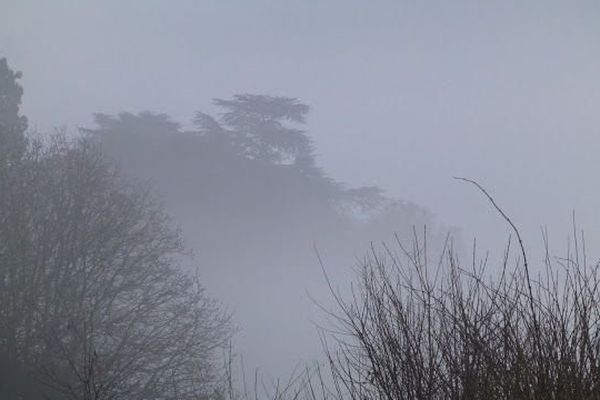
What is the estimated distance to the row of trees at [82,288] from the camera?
14.8m

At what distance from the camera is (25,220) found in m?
16.9

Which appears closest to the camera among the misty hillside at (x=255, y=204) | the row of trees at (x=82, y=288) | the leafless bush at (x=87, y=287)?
the row of trees at (x=82, y=288)

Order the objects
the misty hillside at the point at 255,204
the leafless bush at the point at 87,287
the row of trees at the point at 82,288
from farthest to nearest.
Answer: the misty hillside at the point at 255,204
the leafless bush at the point at 87,287
the row of trees at the point at 82,288

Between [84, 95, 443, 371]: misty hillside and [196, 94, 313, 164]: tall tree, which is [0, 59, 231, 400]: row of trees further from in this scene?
[196, 94, 313, 164]: tall tree

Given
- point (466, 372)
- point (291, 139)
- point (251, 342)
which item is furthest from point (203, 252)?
point (466, 372)

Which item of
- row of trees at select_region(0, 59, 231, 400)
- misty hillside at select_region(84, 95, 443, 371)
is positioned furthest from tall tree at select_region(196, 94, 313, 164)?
row of trees at select_region(0, 59, 231, 400)

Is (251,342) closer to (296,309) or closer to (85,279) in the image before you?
Answer: (296,309)

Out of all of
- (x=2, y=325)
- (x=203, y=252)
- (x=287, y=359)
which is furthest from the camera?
(x=203, y=252)

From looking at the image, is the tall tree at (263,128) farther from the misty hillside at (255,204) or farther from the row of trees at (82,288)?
the row of trees at (82,288)

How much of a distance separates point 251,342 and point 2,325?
28293 mm

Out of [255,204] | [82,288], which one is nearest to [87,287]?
[82,288]

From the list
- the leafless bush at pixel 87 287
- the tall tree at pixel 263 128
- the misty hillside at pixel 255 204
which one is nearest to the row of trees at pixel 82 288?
the leafless bush at pixel 87 287

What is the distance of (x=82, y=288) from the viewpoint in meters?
16.7

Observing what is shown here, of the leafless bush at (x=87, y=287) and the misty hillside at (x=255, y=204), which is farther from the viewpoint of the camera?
the misty hillside at (x=255, y=204)
